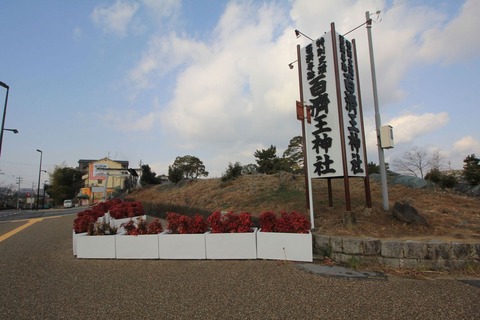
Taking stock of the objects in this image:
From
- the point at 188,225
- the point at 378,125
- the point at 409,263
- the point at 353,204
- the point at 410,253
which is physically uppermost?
the point at 378,125

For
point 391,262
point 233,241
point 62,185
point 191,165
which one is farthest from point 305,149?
point 62,185

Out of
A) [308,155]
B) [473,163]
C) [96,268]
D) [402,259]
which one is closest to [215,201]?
[308,155]

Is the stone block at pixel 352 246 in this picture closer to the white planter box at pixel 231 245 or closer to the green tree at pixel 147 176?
the white planter box at pixel 231 245

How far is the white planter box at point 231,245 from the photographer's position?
552 cm

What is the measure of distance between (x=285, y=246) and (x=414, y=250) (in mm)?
2173

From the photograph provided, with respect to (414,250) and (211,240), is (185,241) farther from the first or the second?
(414,250)

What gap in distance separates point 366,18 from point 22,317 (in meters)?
9.43

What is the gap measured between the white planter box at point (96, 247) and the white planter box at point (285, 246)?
10.3ft

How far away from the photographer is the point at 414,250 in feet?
15.3

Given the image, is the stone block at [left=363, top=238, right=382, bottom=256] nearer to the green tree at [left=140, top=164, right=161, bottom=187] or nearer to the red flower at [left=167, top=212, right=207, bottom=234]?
the red flower at [left=167, top=212, right=207, bottom=234]

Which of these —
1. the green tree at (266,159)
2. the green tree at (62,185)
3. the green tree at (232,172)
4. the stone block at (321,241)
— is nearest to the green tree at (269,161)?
the green tree at (266,159)

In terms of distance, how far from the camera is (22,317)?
3.19 meters

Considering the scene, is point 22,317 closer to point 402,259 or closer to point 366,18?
point 402,259

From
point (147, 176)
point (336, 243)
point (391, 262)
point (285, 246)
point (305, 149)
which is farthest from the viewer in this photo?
point (147, 176)
